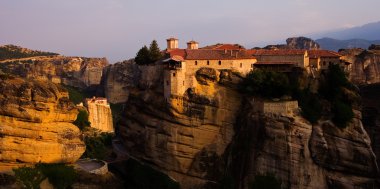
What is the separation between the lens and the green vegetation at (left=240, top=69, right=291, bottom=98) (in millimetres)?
39969

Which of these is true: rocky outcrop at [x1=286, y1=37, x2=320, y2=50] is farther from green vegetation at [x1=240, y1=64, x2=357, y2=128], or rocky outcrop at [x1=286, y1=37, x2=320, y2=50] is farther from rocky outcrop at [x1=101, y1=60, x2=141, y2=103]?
green vegetation at [x1=240, y1=64, x2=357, y2=128]

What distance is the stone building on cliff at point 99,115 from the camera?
265ft

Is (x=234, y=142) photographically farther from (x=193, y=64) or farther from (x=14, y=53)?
(x=14, y=53)

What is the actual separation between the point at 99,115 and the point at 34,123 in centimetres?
4679

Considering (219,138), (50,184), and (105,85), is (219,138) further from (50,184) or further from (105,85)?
(105,85)

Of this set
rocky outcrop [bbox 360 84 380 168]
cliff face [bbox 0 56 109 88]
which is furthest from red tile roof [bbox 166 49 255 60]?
cliff face [bbox 0 56 109 88]

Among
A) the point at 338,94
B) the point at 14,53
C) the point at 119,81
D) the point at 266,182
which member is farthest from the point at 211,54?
the point at 14,53

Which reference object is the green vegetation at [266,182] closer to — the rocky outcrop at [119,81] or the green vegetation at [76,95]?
the green vegetation at [76,95]

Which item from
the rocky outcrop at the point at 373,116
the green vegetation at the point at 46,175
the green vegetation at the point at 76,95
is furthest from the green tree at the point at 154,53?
the green vegetation at the point at 76,95

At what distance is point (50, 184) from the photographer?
3681 centimetres

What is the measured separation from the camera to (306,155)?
38.1 metres

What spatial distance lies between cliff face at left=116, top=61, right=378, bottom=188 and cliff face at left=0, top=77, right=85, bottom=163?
27.9ft

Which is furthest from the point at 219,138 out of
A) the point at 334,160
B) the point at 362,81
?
the point at 362,81

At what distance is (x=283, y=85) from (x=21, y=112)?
21269 millimetres
